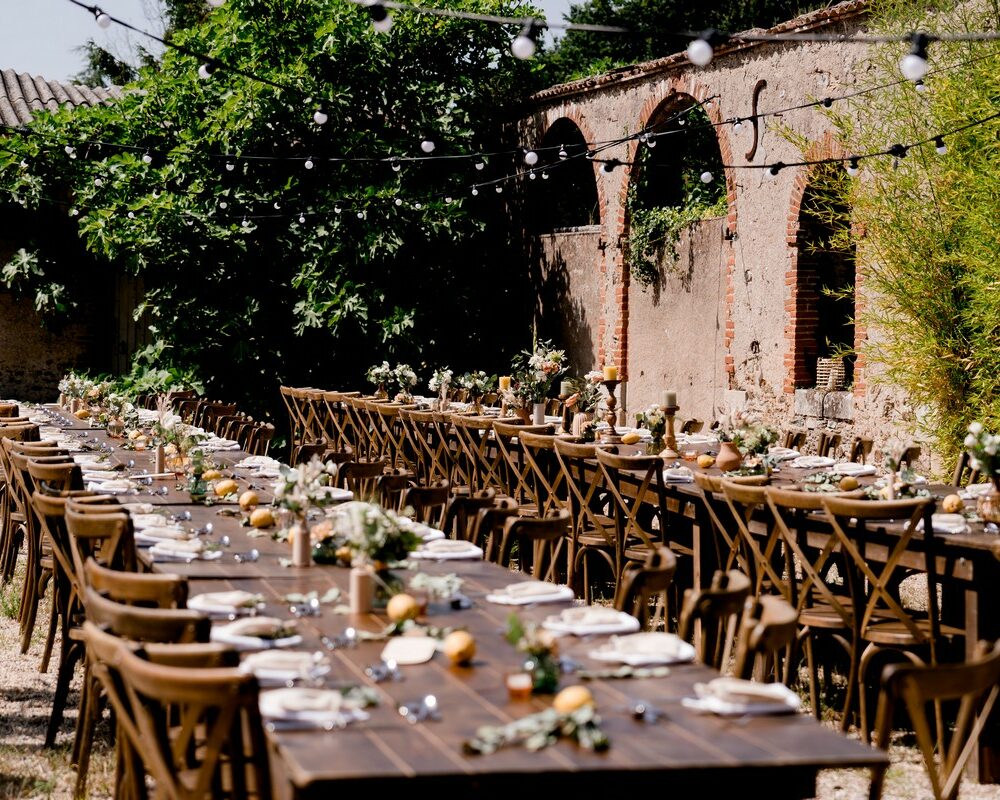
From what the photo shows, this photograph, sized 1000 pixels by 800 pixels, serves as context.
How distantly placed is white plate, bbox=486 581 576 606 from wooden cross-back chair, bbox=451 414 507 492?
360 centimetres

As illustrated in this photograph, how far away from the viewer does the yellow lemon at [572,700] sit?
2359 mm

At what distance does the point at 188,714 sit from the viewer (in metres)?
2.44

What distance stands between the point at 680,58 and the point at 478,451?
5.04m

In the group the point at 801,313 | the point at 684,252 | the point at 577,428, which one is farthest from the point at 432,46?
the point at 577,428

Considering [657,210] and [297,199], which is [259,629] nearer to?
[657,210]

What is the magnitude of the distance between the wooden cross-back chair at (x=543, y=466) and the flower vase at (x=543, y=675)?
11.9ft

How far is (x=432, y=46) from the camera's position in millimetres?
13547

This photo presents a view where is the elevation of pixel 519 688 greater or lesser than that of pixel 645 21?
lesser

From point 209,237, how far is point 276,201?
84cm

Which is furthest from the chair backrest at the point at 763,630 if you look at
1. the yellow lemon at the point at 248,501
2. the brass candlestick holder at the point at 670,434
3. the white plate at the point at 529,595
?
the brass candlestick holder at the point at 670,434

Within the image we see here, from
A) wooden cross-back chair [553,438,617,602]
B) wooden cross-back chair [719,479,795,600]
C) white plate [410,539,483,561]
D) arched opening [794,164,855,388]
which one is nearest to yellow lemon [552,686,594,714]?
white plate [410,539,483,561]

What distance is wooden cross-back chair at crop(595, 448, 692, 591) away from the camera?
552 centimetres

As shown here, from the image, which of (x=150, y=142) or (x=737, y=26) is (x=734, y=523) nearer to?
(x=150, y=142)

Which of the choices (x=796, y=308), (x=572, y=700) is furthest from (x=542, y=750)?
(x=796, y=308)
